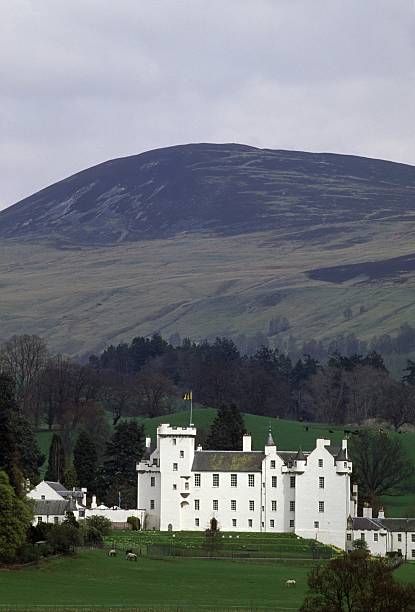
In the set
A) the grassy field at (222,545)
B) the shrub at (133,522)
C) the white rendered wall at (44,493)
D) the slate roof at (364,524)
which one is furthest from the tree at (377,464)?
the white rendered wall at (44,493)

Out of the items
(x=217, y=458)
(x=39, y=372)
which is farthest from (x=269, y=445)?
(x=39, y=372)

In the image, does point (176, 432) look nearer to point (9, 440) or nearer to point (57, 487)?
point (57, 487)

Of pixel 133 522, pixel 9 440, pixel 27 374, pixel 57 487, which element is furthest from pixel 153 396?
pixel 9 440

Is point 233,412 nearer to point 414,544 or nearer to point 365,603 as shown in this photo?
point 414,544

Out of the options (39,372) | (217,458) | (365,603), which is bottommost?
(365,603)

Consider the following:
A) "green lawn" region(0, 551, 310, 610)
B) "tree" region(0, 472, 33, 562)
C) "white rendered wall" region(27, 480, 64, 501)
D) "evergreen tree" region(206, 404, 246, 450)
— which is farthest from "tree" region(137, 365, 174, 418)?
"tree" region(0, 472, 33, 562)

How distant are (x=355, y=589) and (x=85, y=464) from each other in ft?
230

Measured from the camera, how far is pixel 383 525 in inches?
4456

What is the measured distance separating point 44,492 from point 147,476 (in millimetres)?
8423

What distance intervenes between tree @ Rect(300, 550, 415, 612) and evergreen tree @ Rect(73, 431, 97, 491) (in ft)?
220

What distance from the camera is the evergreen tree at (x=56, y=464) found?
133 m

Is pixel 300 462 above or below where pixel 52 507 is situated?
above

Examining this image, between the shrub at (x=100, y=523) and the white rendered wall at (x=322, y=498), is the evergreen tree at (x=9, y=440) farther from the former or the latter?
the white rendered wall at (x=322, y=498)

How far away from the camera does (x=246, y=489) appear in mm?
119688
